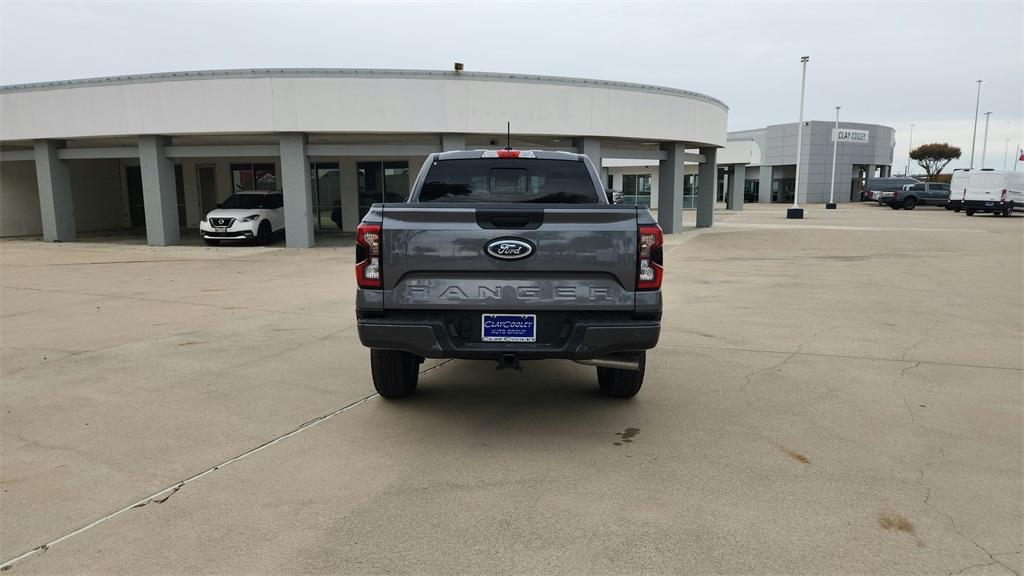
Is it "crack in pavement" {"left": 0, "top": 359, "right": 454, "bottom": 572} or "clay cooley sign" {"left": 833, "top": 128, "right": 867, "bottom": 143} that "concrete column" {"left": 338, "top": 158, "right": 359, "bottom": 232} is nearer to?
"crack in pavement" {"left": 0, "top": 359, "right": 454, "bottom": 572}

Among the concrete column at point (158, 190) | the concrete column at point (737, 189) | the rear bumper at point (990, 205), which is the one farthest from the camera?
the concrete column at point (737, 189)

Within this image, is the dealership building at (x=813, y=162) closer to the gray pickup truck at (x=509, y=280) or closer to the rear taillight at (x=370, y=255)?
the gray pickup truck at (x=509, y=280)

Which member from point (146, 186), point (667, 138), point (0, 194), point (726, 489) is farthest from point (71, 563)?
point (0, 194)

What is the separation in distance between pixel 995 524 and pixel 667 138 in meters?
19.6

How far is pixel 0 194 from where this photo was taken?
22.9 m

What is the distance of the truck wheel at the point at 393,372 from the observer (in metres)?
5.06

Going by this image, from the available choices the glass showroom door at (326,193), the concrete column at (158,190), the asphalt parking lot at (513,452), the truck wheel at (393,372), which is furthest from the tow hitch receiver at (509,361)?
the glass showroom door at (326,193)

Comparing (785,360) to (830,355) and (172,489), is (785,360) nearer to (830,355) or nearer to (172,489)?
(830,355)

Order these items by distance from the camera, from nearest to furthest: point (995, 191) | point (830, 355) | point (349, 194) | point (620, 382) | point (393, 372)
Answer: point (393, 372)
point (620, 382)
point (830, 355)
point (349, 194)
point (995, 191)

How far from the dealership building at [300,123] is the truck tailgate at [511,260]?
14850 millimetres

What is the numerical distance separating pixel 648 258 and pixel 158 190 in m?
19.1

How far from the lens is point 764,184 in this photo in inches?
2462

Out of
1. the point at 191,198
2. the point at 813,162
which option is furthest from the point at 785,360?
the point at 813,162

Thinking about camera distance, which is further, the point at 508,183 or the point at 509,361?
the point at 508,183
